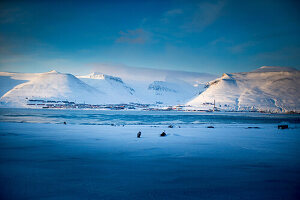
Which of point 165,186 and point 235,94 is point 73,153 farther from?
point 235,94

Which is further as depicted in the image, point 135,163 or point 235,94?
point 235,94

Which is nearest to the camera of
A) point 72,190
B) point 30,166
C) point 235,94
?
point 72,190

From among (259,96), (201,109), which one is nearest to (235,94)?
(259,96)

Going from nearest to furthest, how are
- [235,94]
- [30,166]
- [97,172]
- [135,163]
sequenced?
[97,172], [30,166], [135,163], [235,94]

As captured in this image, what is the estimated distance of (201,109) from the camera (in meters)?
187

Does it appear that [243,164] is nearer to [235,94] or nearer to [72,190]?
[72,190]

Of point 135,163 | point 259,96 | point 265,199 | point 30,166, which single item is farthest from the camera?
point 259,96

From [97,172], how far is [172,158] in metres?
4.41

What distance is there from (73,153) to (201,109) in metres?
181

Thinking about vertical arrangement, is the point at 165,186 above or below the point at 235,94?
below

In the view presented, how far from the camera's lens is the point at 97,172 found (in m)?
8.66

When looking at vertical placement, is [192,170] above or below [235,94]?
below

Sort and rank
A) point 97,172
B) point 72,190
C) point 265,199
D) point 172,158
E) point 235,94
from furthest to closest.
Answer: point 235,94, point 172,158, point 97,172, point 72,190, point 265,199

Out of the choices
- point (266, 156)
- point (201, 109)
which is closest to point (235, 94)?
point (201, 109)
